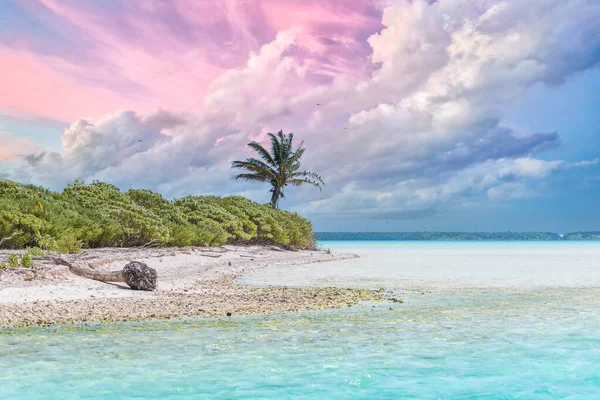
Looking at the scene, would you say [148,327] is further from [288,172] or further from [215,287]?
[288,172]

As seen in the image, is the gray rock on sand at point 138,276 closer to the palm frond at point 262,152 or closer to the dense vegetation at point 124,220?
the dense vegetation at point 124,220

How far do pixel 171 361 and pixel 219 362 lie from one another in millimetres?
653

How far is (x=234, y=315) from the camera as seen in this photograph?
11.7 meters

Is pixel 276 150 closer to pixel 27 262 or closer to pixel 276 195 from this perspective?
pixel 276 195

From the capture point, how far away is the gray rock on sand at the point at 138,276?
14898mm

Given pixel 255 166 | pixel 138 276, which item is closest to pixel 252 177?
pixel 255 166

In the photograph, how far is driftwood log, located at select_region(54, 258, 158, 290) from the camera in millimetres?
14920

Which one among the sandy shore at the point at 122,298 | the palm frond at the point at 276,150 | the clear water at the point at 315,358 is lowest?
the clear water at the point at 315,358

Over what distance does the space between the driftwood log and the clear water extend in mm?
4554

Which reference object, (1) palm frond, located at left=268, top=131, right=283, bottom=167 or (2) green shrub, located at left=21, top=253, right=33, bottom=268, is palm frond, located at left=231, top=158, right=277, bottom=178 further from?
(2) green shrub, located at left=21, top=253, right=33, bottom=268

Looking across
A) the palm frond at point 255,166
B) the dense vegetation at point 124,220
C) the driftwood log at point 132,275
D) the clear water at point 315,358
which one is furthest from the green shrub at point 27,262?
the palm frond at point 255,166

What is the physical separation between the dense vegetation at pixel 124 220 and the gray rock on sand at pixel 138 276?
4767 mm

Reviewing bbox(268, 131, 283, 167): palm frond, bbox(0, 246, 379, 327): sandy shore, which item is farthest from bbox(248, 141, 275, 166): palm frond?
bbox(0, 246, 379, 327): sandy shore

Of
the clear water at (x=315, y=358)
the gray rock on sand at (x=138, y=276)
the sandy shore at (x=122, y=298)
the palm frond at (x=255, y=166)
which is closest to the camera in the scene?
the clear water at (x=315, y=358)
